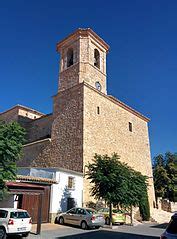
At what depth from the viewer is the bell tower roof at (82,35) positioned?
24531 millimetres

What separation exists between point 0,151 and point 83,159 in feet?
32.7

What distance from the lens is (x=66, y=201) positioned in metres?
17.0

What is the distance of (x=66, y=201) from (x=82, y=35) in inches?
635

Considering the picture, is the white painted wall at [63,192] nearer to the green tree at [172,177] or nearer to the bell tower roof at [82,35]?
the bell tower roof at [82,35]

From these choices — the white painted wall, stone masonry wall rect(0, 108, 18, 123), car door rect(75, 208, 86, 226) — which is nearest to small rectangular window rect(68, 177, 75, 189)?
the white painted wall

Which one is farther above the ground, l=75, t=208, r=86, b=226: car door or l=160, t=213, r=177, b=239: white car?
l=160, t=213, r=177, b=239: white car

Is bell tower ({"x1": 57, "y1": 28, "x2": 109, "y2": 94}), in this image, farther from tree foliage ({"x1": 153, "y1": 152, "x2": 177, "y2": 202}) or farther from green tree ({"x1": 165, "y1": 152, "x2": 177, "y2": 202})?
green tree ({"x1": 165, "y1": 152, "x2": 177, "y2": 202})


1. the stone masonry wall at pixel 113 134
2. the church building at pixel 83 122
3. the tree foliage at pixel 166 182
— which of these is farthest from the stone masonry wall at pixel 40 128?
the tree foliage at pixel 166 182

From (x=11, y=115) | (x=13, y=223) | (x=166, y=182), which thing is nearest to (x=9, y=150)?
(x=13, y=223)

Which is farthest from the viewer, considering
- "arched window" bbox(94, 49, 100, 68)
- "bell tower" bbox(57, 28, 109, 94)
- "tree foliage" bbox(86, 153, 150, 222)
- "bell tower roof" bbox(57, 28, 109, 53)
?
"arched window" bbox(94, 49, 100, 68)

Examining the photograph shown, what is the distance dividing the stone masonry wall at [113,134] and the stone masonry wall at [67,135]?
63 centimetres

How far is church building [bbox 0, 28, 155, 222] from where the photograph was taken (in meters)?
20.9

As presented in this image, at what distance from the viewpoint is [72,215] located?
14680 millimetres

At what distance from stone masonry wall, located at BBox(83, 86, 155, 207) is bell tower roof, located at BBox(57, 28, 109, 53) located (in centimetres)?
601
